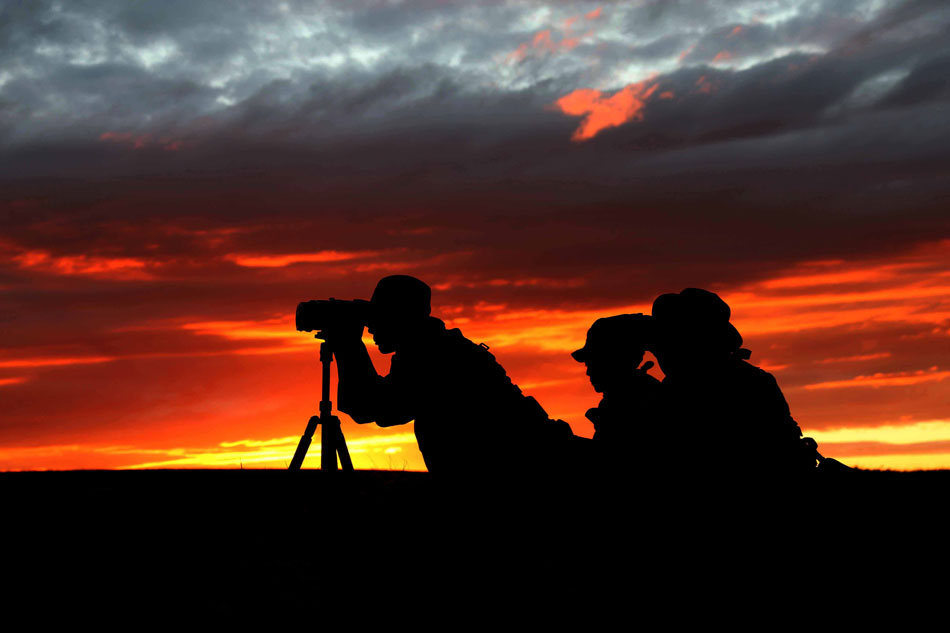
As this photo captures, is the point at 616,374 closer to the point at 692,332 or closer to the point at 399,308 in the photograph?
the point at 399,308

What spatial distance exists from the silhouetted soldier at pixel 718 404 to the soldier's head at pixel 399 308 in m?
2.14

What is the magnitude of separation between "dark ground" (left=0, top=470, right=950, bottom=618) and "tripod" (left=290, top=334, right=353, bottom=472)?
16 cm

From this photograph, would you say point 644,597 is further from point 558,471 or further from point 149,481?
point 149,481

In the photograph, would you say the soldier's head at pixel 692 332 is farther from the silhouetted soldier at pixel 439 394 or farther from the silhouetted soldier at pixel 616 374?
the silhouetted soldier at pixel 439 394

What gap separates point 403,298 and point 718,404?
8.76 feet

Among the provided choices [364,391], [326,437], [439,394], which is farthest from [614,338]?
[326,437]

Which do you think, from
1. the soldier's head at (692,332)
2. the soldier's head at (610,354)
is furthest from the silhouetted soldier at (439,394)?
the soldier's head at (692,332)

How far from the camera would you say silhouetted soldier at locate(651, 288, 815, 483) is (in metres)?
5.27

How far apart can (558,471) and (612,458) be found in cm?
84

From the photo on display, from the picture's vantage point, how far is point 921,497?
9.70 meters

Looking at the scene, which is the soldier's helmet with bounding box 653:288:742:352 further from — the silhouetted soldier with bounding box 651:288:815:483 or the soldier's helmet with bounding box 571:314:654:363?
the soldier's helmet with bounding box 571:314:654:363

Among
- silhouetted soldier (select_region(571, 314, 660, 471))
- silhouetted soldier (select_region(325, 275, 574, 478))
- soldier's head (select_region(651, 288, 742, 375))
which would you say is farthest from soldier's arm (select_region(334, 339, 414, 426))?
soldier's head (select_region(651, 288, 742, 375))

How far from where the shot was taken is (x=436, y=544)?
6.91 metres

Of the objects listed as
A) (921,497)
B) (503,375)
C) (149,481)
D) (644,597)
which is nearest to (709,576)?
(644,597)
